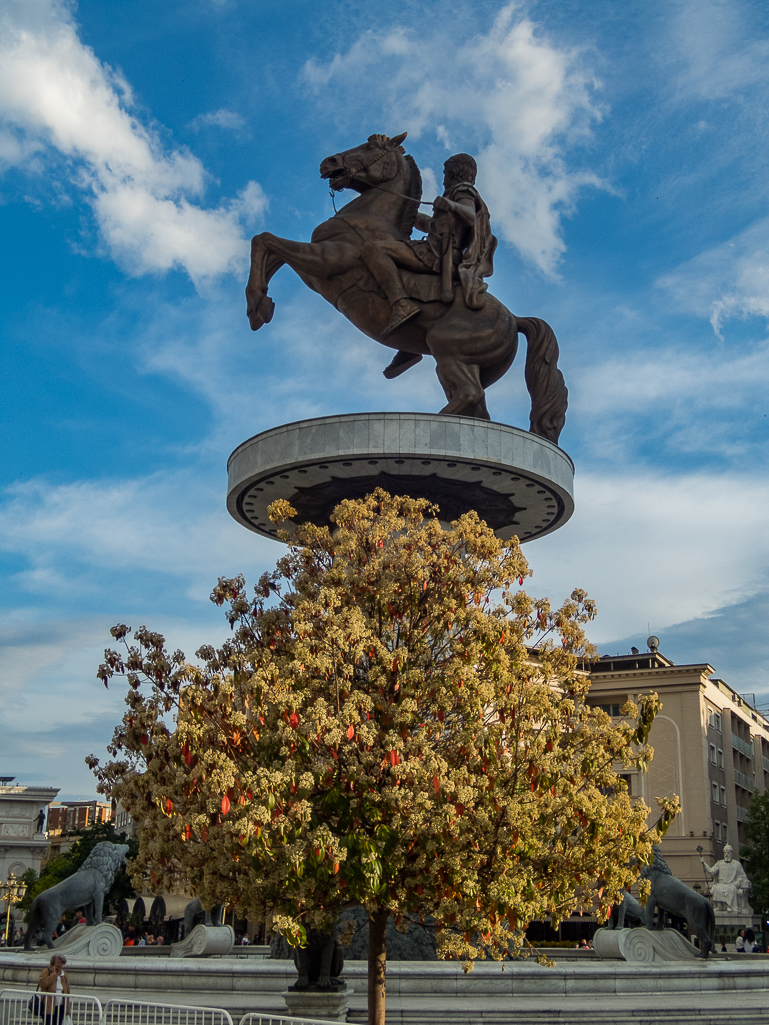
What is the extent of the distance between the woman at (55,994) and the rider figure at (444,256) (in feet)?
40.7

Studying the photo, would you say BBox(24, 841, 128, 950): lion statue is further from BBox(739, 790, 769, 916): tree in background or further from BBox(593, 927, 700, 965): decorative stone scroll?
Result: BBox(739, 790, 769, 916): tree in background

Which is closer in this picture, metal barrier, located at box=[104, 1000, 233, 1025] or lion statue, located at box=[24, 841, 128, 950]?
metal barrier, located at box=[104, 1000, 233, 1025]

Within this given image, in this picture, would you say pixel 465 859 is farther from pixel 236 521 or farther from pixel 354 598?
pixel 236 521

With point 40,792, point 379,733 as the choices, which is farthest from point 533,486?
point 40,792

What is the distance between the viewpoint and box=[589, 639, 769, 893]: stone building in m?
54.0

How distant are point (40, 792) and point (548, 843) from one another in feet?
323

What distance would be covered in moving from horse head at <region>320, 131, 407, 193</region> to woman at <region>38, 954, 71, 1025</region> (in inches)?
580

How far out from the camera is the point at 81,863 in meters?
44.2

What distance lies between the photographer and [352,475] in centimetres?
1819

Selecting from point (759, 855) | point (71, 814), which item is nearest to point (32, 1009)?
point (759, 855)

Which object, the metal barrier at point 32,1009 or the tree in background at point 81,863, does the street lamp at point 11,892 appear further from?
the metal barrier at point 32,1009

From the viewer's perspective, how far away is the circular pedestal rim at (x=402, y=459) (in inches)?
679

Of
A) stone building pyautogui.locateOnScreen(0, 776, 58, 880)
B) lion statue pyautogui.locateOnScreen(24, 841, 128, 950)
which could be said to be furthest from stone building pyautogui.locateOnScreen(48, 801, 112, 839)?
lion statue pyautogui.locateOnScreen(24, 841, 128, 950)

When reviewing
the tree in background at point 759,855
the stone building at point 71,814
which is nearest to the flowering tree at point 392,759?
the tree in background at point 759,855
